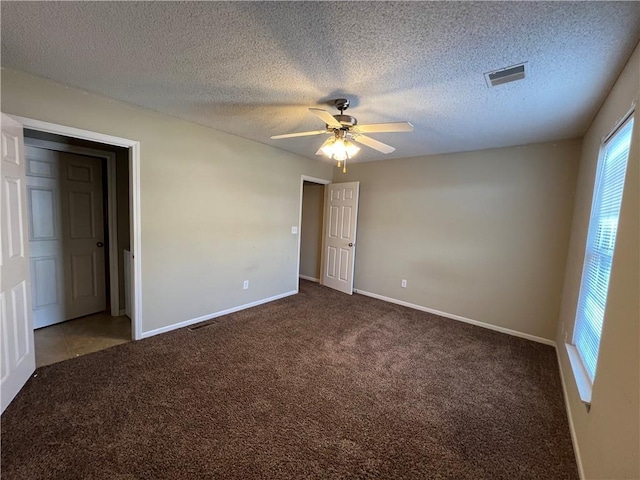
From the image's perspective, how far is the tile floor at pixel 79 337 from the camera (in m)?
2.50

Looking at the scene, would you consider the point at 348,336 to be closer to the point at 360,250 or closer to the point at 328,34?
the point at 360,250

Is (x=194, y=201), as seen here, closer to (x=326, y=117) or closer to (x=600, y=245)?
(x=326, y=117)

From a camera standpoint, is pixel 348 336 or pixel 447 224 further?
pixel 447 224

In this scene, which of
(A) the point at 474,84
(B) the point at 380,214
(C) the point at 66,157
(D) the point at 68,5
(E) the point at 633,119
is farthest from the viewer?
(B) the point at 380,214

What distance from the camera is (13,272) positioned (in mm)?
1869

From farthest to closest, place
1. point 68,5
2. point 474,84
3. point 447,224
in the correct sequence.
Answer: point 447,224, point 474,84, point 68,5

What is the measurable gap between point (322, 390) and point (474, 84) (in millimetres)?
2493

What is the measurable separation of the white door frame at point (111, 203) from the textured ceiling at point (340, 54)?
1.09 metres

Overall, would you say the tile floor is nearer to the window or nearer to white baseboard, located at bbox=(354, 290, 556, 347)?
white baseboard, located at bbox=(354, 290, 556, 347)

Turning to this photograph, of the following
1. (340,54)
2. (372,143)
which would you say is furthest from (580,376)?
(340,54)

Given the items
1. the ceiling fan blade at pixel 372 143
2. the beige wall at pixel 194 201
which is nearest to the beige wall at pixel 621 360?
the ceiling fan blade at pixel 372 143

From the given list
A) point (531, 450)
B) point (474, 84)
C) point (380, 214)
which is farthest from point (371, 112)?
point (531, 450)

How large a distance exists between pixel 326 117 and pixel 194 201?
1.92 meters

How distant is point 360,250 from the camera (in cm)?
476
